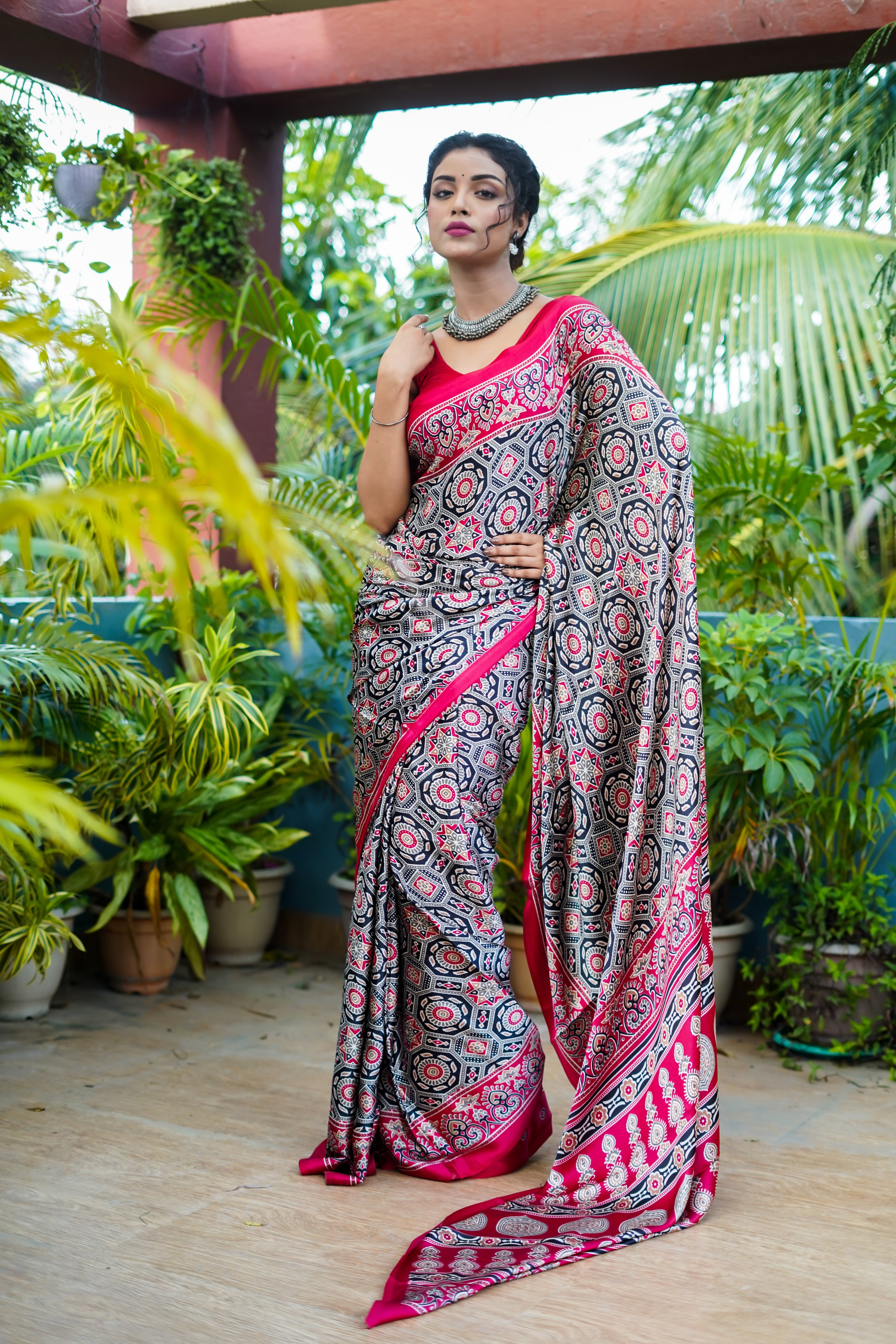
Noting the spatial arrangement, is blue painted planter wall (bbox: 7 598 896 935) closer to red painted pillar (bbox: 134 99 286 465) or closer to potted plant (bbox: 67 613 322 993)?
potted plant (bbox: 67 613 322 993)

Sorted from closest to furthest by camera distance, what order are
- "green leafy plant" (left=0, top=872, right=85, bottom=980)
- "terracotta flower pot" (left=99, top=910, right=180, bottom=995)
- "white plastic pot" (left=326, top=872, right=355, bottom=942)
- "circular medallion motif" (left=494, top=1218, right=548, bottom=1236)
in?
"circular medallion motif" (left=494, top=1218, right=548, bottom=1236) → "green leafy plant" (left=0, top=872, right=85, bottom=980) → "terracotta flower pot" (left=99, top=910, right=180, bottom=995) → "white plastic pot" (left=326, top=872, right=355, bottom=942)

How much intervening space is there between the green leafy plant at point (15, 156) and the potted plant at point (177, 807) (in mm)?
1085

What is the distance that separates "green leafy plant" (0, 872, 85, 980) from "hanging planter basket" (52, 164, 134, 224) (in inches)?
64.1

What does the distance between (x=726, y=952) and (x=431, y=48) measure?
248cm

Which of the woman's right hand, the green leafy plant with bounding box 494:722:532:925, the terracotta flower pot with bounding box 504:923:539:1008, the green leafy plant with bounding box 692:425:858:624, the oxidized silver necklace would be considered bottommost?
the terracotta flower pot with bounding box 504:923:539:1008

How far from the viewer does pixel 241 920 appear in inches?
144

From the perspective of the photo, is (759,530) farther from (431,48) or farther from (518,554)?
(431,48)

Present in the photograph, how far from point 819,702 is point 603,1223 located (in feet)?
4.83

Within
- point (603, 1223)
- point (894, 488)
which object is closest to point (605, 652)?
point (603, 1223)

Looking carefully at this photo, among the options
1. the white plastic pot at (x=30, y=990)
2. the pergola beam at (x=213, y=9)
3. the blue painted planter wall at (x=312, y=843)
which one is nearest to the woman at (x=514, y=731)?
the white plastic pot at (x=30, y=990)

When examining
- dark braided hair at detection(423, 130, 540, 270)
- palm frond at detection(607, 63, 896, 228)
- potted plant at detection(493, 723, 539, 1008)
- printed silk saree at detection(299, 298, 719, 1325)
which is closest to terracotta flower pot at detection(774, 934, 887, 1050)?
potted plant at detection(493, 723, 539, 1008)

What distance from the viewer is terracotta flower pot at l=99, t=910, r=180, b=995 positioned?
3332mm

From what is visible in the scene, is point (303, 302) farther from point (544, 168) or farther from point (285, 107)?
point (285, 107)

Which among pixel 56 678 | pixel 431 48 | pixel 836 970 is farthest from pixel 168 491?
pixel 431 48
